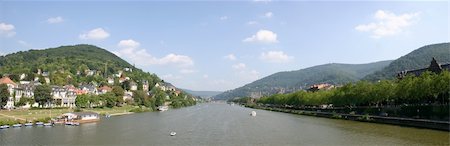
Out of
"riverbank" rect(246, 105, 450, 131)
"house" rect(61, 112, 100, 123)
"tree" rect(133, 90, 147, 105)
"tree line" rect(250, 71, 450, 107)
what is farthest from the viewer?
"tree" rect(133, 90, 147, 105)

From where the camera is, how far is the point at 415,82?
60.0 m

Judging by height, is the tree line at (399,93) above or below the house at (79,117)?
above

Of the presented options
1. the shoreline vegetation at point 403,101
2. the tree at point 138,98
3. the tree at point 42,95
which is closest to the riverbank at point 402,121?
the shoreline vegetation at point 403,101

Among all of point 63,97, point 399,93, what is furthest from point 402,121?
point 63,97

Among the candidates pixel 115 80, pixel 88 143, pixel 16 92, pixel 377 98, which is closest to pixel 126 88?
pixel 115 80

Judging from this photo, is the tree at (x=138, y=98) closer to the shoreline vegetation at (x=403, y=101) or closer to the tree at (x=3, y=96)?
the tree at (x=3, y=96)

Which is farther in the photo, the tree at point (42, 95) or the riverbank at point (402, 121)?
the tree at point (42, 95)

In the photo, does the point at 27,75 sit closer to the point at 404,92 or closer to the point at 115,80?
the point at 115,80

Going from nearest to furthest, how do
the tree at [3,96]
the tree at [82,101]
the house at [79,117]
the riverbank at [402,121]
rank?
the riverbank at [402,121]
the house at [79,117]
the tree at [3,96]
the tree at [82,101]

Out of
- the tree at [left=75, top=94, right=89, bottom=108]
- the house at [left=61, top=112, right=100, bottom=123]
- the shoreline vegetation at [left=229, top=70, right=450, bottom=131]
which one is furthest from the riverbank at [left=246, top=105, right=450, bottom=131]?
the tree at [left=75, top=94, right=89, bottom=108]

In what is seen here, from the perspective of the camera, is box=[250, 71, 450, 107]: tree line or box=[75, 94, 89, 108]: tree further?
box=[75, 94, 89, 108]: tree

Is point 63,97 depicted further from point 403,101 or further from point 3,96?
point 403,101

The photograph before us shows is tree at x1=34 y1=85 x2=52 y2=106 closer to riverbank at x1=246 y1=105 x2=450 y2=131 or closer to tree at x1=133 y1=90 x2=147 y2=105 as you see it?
tree at x1=133 y1=90 x2=147 y2=105

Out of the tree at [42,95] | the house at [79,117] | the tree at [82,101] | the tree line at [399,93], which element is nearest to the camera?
the tree line at [399,93]
